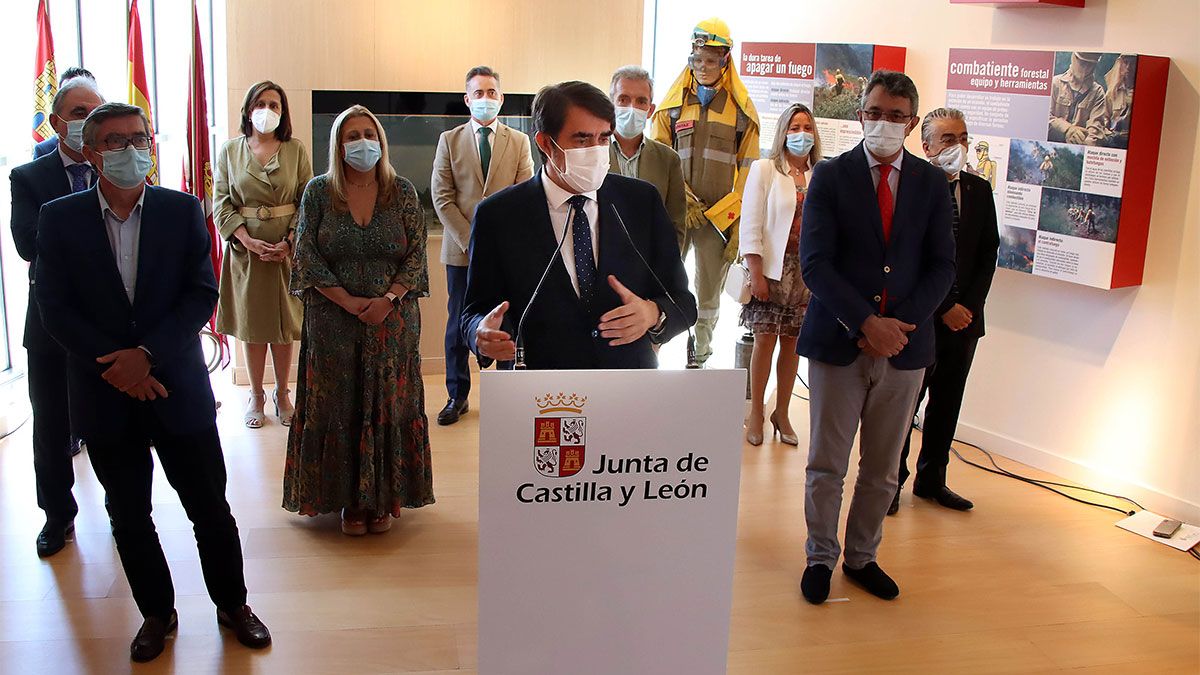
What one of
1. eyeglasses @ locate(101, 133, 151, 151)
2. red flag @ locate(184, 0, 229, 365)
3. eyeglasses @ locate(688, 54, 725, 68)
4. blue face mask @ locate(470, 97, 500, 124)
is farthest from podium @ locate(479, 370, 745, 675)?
red flag @ locate(184, 0, 229, 365)

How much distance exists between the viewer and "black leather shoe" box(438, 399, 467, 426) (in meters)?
5.90

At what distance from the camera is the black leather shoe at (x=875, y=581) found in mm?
4059

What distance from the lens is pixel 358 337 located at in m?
4.33

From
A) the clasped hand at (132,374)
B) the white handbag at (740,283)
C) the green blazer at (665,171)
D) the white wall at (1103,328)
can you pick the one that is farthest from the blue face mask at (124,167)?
the white wall at (1103,328)

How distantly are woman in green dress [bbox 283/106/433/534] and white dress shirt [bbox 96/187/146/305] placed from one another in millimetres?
995

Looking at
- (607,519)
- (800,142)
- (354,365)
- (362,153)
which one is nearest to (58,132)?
(362,153)

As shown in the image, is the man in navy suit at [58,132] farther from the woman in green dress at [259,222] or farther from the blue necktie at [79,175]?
the woman in green dress at [259,222]

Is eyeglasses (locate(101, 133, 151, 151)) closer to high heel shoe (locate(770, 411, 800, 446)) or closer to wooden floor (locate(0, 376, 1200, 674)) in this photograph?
wooden floor (locate(0, 376, 1200, 674))

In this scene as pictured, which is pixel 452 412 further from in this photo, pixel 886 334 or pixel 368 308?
pixel 886 334

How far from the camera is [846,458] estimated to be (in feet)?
13.1

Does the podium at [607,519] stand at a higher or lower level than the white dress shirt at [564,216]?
lower

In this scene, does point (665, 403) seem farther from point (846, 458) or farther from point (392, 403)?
point (392, 403)

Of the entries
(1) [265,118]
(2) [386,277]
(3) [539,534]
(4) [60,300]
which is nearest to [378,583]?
(2) [386,277]

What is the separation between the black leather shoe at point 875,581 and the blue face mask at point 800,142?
2086 mm
